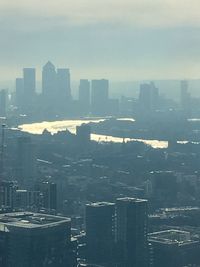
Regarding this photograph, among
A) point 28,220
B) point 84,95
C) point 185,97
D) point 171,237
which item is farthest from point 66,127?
point 28,220

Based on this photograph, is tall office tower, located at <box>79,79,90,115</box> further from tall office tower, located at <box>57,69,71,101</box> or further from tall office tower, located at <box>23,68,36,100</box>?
tall office tower, located at <box>23,68,36,100</box>

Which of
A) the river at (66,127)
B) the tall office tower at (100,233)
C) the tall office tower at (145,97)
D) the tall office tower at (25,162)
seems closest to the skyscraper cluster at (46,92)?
the river at (66,127)

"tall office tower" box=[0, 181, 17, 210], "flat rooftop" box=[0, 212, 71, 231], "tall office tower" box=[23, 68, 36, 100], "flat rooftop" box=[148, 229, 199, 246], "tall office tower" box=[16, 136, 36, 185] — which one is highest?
"tall office tower" box=[23, 68, 36, 100]

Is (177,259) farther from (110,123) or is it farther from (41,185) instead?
(110,123)

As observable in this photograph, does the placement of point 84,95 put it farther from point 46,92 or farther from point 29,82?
point 29,82

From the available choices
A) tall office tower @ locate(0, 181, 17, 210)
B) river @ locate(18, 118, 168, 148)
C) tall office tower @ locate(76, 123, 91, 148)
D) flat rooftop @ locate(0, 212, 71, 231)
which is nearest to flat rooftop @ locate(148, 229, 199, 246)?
flat rooftop @ locate(0, 212, 71, 231)

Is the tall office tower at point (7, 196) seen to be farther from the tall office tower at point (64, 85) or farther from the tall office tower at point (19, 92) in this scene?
the tall office tower at point (64, 85)
